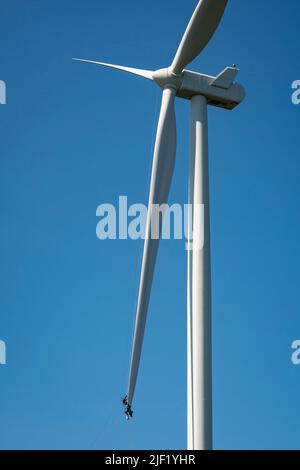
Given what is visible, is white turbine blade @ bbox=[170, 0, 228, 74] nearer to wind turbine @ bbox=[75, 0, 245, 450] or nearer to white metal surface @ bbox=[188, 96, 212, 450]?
wind turbine @ bbox=[75, 0, 245, 450]

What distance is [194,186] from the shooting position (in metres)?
20.4

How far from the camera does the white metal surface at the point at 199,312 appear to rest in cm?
1792

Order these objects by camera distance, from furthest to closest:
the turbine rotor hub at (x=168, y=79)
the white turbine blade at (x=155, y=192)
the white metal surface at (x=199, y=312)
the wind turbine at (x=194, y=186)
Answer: the turbine rotor hub at (x=168, y=79), the white turbine blade at (x=155, y=192), the wind turbine at (x=194, y=186), the white metal surface at (x=199, y=312)

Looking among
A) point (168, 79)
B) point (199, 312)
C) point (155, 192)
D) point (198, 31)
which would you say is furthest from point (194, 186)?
point (198, 31)

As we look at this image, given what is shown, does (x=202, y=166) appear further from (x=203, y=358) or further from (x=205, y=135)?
(x=203, y=358)

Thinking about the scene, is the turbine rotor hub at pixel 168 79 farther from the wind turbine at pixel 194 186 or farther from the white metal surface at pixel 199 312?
the white metal surface at pixel 199 312

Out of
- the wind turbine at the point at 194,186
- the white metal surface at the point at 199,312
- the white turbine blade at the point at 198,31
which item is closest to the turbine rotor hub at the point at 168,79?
the wind turbine at the point at 194,186

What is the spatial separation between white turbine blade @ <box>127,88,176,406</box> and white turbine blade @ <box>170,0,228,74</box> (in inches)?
38.7

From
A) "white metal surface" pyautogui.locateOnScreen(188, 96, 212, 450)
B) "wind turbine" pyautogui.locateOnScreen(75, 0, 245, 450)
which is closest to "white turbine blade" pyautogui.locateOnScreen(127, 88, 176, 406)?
"wind turbine" pyautogui.locateOnScreen(75, 0, 245, 450)

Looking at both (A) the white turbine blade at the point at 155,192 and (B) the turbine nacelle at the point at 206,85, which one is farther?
(B) the turbine nacelle at the point at 206,85

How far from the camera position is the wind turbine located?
18234 mm

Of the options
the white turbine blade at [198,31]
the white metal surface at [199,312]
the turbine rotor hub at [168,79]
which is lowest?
the white metal surface at [199,312]
